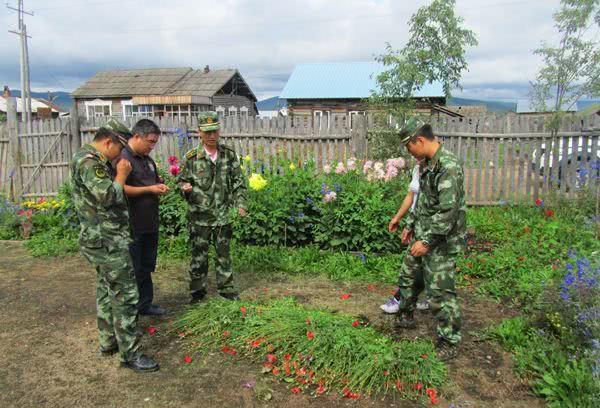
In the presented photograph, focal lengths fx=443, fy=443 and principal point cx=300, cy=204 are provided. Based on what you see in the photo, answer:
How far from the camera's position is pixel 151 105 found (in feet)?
87.8

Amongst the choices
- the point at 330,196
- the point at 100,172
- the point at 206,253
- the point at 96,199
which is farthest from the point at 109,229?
the point at 330,196

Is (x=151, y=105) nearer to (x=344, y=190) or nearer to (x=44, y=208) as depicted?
(x=44, y=208)

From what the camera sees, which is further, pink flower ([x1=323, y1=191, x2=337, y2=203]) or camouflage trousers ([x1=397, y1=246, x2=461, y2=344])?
pink flower ([x1=323, y1=191, x2=337, y2=203])

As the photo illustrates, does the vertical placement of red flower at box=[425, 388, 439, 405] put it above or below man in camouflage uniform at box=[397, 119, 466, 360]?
below

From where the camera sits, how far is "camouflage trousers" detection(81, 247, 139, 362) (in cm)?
320

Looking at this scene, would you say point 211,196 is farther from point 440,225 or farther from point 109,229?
point 440,225

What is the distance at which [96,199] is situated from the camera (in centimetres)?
312

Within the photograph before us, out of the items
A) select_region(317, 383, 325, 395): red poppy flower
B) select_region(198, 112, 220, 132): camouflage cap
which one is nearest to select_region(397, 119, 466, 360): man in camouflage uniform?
select_region(317, 383, 325, 395): red poppy flower

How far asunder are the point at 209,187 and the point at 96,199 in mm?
1280

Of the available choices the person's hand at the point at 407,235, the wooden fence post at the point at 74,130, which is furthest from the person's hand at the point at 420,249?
the wooden fence post at the point at 74,130

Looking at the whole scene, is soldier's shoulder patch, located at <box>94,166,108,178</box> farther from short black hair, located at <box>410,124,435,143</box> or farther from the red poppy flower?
short black hair, located at <box>410,124,435,143</box>

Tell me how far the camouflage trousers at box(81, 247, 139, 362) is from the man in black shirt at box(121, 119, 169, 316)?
0.54 m

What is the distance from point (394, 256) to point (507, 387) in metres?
2.65

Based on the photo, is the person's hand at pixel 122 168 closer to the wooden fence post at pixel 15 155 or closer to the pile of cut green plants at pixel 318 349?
the pile of cut green plants at pixel 318 349
